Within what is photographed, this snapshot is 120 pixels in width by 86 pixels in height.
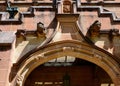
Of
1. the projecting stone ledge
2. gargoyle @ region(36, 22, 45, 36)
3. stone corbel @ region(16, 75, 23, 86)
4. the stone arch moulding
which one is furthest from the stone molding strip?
stone corbel @ region(16, 75, 23, 86)

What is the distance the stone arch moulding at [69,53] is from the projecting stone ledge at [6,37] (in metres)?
0.95

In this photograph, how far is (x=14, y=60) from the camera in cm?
1316

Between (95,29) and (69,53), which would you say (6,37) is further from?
(95,29)

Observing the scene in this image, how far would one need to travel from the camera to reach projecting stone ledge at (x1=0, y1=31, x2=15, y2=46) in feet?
42.9

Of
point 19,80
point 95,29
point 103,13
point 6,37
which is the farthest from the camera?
point 103,13

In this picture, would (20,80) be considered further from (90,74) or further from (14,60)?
(90,74)

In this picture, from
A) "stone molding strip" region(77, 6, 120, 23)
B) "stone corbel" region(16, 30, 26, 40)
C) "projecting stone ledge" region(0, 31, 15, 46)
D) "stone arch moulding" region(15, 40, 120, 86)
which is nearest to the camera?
"stone arch moulding" region(15, 40, 120, 86)

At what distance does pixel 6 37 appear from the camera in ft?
43.8

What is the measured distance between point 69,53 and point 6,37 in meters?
2.47

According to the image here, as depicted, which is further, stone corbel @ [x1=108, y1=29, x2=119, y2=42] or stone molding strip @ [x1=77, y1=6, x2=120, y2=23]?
stone molding strip @ [x1=77, y1=6, x2=120, y2=23]

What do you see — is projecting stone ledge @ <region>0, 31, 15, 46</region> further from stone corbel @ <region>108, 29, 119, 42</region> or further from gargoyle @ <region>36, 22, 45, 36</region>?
stone corbel @ <region>108, 29, 119, 42</region>

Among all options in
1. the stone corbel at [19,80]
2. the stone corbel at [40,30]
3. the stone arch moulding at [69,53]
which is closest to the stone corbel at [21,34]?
the stone corbel at [40,30]

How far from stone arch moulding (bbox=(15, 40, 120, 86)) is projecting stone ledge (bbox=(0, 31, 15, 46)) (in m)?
0.95

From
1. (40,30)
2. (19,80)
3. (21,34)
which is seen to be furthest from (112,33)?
(19,80)
